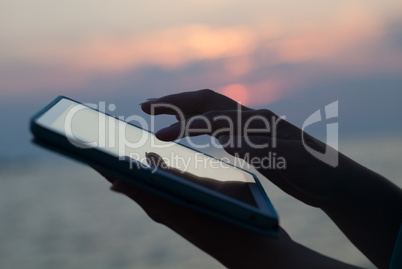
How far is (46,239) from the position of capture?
2234mm

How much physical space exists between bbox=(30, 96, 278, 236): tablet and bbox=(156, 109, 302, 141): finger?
56 millimetres

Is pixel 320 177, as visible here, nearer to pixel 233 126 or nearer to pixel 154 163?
pixel 233 126

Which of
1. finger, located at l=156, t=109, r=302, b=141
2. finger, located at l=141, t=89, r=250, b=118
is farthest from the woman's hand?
finger, located at l=141, t=89, r=250, b=118

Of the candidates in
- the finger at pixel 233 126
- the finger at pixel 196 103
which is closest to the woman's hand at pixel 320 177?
the finger at pixel 233 126

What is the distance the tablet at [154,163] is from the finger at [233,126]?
56 millimetres

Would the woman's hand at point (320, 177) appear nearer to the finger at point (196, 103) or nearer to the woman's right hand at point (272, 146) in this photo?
the woman's right hand at point (272, 146)

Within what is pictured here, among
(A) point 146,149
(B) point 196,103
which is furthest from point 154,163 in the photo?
(B) point 196,103

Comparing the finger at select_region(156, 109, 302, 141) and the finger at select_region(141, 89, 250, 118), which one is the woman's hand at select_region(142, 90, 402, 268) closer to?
the finger at select_region(156, 109, 302, 141)

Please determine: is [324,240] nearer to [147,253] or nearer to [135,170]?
[147,253]

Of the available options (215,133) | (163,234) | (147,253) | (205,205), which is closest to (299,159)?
(215,133)

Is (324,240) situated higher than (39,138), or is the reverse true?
(39,138)

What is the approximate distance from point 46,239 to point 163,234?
0.59 m

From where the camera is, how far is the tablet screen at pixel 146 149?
62 cm

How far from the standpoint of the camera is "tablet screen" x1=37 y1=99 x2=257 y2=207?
2.04ft
